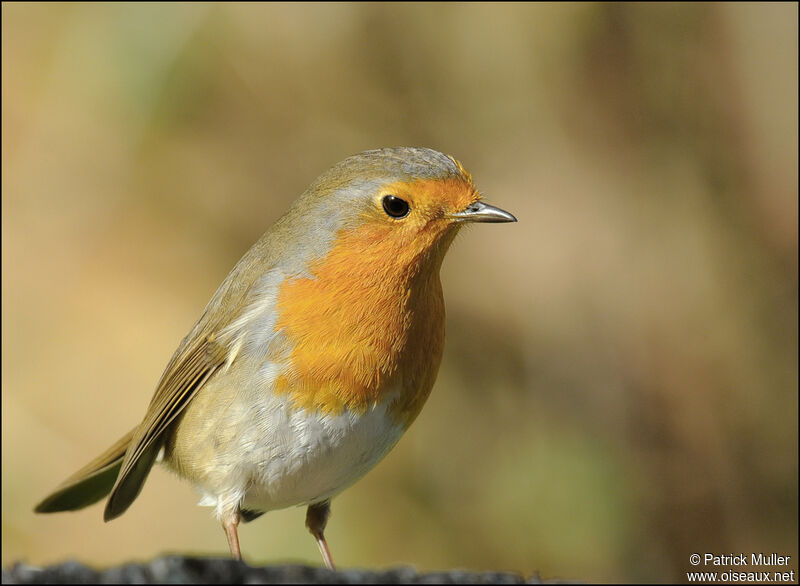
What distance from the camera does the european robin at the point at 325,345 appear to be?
9.16ft

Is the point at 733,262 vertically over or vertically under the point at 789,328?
over

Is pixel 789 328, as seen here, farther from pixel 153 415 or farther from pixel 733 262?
pixel 153 415

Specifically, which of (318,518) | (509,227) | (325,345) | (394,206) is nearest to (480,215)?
(394,206)

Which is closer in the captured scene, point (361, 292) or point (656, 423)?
point (361, 292)

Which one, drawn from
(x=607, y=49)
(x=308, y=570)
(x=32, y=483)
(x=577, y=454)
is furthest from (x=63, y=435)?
(x=308, y=570)

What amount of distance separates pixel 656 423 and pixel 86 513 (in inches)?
111

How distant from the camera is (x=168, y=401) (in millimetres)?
3164

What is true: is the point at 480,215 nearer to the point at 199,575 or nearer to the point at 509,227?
the point at 199,575

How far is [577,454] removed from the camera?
16.5 feet

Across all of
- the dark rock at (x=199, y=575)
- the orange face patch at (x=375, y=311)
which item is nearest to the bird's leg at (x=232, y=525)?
the orange face patch at (x=375, y=311)

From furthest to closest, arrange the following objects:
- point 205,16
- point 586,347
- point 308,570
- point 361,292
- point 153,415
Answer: point 586,347 < point 205,16 < point 153,415 < point 361,292 < point 308,570

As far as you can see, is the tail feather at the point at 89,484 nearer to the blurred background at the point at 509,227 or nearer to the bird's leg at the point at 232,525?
the bird's leg at the point at 232,525

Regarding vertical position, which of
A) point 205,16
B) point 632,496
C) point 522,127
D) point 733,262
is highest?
point 205,16

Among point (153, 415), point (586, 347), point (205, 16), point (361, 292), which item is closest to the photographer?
point (361, 292)
